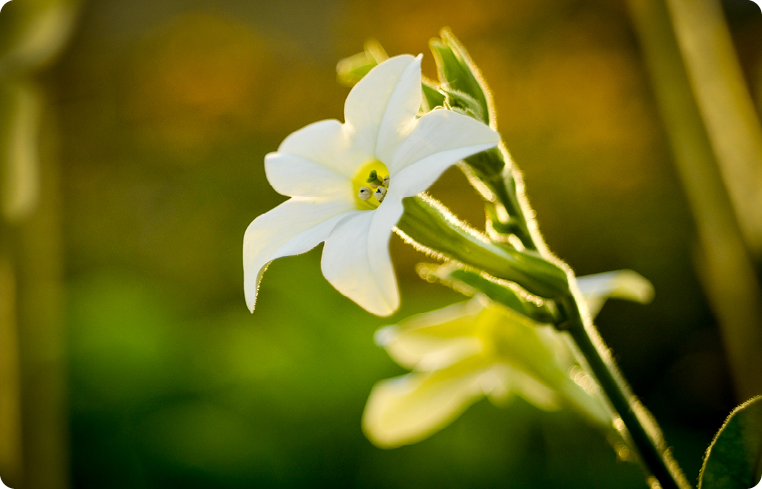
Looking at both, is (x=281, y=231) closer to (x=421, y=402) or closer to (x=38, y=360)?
(x=421, y=402)

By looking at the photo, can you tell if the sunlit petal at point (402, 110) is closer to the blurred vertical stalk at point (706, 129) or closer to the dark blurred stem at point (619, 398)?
the dark blurred stem at point (619, 398)

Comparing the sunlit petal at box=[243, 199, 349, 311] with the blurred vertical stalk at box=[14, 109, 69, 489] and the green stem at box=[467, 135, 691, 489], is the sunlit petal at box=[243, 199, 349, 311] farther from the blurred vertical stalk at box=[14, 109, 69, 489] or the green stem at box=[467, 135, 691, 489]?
the blurred vertical stalk at box=[14, 109, 69, 489]

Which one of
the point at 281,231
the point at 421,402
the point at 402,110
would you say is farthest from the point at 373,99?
the point at 421,402

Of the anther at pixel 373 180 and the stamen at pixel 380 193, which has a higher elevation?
the anther at pixel 373 180

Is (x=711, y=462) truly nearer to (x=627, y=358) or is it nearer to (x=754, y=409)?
(x=754, y=409)

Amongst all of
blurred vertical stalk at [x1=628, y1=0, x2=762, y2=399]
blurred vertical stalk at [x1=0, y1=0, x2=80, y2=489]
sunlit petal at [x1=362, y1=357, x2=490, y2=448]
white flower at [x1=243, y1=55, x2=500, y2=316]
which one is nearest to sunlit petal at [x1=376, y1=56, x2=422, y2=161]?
white flower at [x1=243, y1=55, x2=500, y2=316]

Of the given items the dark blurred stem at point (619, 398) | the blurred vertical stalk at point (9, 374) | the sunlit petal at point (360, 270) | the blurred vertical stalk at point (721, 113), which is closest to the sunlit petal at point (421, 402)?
the dark blurred stem at point (619, 398)

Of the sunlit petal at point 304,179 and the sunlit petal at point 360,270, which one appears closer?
the sunlit petal at point 360,270
